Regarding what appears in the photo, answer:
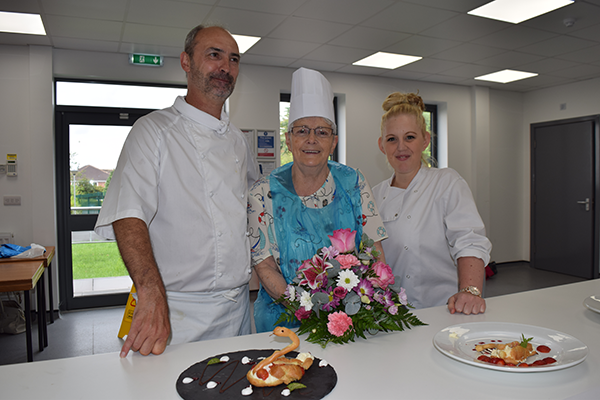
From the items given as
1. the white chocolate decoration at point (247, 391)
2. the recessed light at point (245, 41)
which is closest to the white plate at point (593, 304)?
the white chocolate decoration at point (247, 391)

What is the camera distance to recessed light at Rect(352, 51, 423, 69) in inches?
218

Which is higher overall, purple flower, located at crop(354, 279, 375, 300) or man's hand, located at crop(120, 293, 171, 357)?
purple flower, located at crop(354, 279, 375, 300)

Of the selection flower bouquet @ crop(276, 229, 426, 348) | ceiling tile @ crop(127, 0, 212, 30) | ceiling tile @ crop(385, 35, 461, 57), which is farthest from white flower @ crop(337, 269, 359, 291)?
ceiling tile @ crop(385, 35, 461, 57)

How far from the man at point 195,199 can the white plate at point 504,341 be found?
0.80m

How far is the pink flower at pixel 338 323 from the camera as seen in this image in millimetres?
1078

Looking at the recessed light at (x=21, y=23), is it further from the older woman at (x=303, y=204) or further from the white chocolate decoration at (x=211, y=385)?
the white chocolate decoration at (x=211, y=385)

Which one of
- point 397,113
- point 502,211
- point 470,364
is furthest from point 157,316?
point 502,211

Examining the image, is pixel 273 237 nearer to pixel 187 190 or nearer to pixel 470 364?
pixel 187 190

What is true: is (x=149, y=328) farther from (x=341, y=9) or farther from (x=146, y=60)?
(x=146, y=60)

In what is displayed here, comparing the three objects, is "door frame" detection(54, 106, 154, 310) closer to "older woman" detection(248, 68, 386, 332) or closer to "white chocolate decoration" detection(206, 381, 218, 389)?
"older woman" detection(248, 68, 386, 332)

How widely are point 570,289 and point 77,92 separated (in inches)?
210

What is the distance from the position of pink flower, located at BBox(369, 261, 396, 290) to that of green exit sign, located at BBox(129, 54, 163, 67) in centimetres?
484

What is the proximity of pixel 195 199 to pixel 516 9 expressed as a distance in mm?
3920

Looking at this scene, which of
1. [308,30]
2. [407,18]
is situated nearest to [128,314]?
[308,30]
